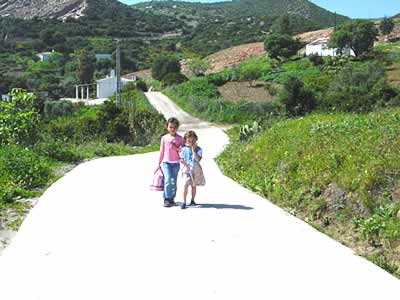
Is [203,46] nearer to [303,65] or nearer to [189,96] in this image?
[303,65]

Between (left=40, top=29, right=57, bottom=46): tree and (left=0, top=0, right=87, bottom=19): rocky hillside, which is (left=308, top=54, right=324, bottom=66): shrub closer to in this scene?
(left=40, top=29, right=57, bottom=46): tree

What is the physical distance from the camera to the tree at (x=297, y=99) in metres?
22.9

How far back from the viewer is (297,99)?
76.2 ft

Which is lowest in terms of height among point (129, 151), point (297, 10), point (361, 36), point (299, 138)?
point (129, 151)

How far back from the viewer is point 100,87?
61.5m

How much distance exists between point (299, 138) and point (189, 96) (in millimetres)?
30457

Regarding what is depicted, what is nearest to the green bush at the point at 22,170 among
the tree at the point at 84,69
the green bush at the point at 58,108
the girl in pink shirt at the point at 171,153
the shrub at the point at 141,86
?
the girl in pink shirt at the point at 171,153

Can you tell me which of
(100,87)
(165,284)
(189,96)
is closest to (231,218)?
(165,284)

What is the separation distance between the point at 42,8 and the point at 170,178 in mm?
177343

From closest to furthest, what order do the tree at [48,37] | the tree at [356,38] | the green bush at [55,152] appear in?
the green bush at [55,152] < the tree at [356,38] < the tree at [48,37]

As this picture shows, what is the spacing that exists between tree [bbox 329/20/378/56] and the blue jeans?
48565mm

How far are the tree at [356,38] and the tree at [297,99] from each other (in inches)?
1308

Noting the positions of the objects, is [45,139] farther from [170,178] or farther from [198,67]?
[198,67]

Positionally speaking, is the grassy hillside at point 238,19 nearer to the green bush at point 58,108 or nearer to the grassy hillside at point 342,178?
the green bush at point 58,108
